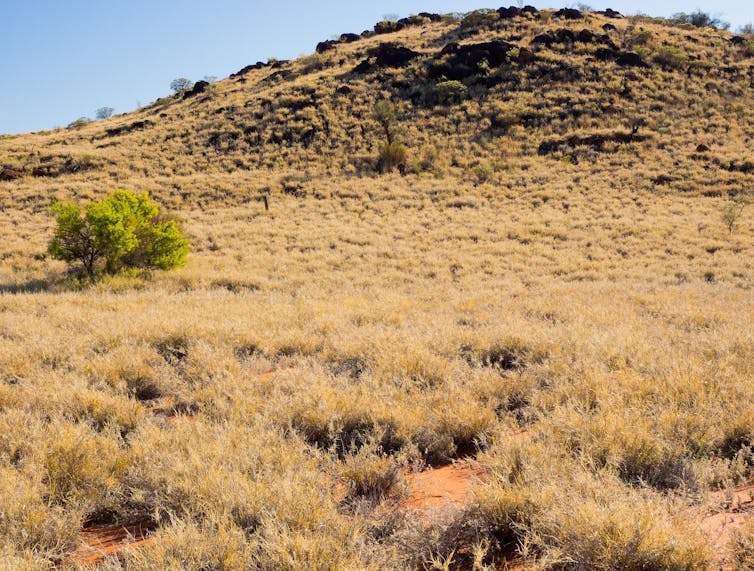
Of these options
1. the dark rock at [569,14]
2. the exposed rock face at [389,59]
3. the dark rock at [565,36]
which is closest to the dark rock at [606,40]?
the dark rock at [565,36]

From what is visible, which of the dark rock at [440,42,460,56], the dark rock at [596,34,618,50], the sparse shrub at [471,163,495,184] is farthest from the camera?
the dark rock at [440,42,460,56]

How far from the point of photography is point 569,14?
56.6 meters

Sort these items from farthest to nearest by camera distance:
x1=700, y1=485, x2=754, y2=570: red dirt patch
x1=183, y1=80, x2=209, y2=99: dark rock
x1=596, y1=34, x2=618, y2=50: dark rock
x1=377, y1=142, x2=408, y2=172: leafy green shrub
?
x1=183, y1=80, x2=209, y2=99: dark rock < x1=596, y1=34, x2=618, y2=50: dark rock < x1=377, y1=142, x2=408, y2=172: leafy green shrub < x1=700, y1=485, x2=754, y2=570: red dirt patch

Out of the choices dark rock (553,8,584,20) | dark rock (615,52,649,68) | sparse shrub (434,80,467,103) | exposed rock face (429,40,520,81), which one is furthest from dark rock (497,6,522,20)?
sparse shrub (434,80,467,103)

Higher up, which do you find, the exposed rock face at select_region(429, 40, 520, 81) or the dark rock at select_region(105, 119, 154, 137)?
the exposed rock face at select_region(429, 40, 520, 81)

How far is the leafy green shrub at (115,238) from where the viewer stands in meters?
13.3

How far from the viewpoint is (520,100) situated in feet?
134

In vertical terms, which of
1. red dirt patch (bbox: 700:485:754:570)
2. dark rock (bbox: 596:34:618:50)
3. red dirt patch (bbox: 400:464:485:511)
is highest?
dark rock (bbox: 596:34:618:50)

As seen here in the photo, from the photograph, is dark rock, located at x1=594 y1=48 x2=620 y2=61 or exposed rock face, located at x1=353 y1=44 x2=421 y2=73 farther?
exposed rock face, located at x1=353 y1=44 x2=421 y2=73

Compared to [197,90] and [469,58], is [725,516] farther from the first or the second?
[197,90]

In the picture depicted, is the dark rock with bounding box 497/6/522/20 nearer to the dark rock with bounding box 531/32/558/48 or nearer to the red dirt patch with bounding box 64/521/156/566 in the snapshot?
the dark rock with bounding box 531/32/558/48

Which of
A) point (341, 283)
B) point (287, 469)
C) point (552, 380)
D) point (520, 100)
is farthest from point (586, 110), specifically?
point (287, 469)

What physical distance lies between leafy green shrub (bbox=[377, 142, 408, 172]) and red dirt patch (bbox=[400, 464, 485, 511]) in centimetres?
3236

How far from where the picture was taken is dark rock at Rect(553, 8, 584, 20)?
5619 centimetres
